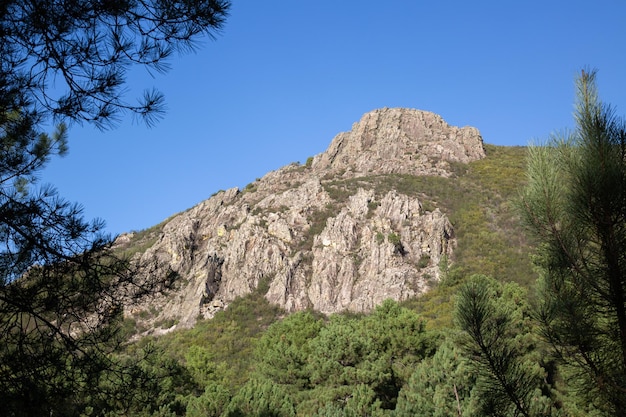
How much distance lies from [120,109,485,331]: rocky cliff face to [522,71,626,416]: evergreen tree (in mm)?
45452

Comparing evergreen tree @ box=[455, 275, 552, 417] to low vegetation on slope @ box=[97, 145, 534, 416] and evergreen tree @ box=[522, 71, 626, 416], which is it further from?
low vegetation on slope @ box=[97, 145, 534, 416]

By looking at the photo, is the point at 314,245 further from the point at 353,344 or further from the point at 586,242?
the point at 586,242

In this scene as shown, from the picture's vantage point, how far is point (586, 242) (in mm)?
4969

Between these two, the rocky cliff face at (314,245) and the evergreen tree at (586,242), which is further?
the rocky cliff face at (314,245)

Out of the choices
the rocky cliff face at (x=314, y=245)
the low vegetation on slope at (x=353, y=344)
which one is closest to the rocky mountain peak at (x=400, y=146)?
the rocky cliff face at (x=314, y=245)

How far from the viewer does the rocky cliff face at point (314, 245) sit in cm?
→ 5528

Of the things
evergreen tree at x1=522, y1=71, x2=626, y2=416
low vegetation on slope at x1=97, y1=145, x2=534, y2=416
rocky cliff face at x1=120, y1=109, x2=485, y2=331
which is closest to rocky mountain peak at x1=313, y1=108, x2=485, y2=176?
rocky cliff face at x1=120, y1=109, x2=485, y2=331

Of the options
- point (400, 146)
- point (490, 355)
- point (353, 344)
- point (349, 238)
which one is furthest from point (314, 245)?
point (490, 355)

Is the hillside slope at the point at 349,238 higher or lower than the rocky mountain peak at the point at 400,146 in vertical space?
lower

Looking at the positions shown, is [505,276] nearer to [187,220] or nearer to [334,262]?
[334,262]

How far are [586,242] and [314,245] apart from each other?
5586cm

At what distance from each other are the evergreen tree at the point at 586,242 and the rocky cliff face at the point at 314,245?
149 feet

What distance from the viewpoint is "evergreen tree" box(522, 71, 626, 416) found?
475 centimetres

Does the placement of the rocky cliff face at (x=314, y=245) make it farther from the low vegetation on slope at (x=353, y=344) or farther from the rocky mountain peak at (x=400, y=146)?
the low vegetation on slope at (x=353, y=344)
